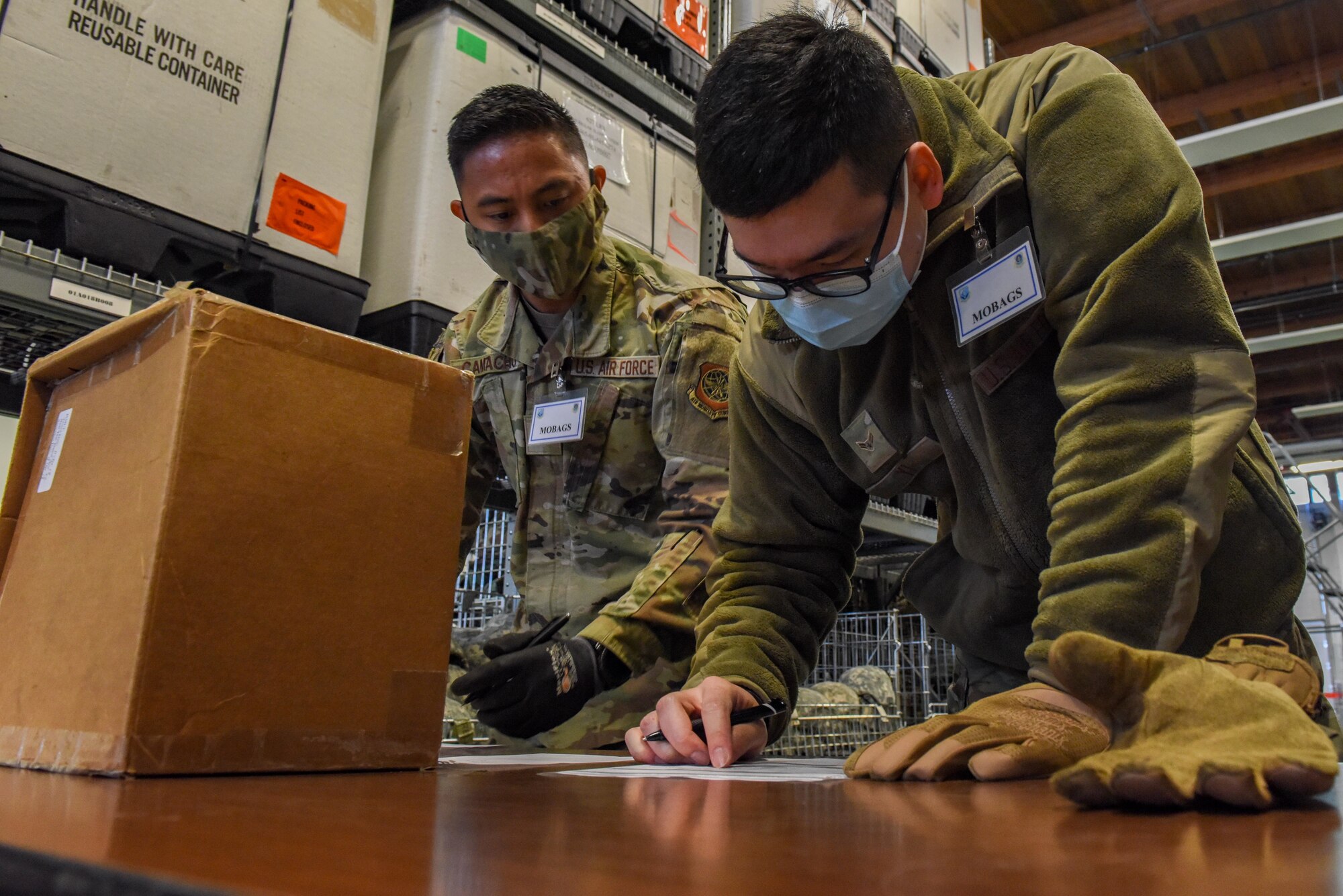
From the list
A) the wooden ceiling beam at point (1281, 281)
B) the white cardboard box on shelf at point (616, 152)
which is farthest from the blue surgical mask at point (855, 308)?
the wooden ceiling beam at point (1281, 281)

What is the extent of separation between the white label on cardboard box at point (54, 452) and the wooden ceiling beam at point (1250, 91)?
4.16 metres

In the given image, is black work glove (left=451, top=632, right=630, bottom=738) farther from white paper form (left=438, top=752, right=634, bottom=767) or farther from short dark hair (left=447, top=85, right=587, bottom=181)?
short dark hair (left=447, top=85, right=587, bottom=181)

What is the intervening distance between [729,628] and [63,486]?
679 millimetres

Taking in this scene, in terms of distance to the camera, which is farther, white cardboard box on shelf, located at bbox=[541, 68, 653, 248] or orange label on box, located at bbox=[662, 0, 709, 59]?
orange label on box, located at bbox=[662, 0, 709, 59]

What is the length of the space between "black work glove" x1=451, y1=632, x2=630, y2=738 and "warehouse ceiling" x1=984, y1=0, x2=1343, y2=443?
9.10ft

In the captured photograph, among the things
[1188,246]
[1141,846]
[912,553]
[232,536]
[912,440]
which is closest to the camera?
[1141,846]

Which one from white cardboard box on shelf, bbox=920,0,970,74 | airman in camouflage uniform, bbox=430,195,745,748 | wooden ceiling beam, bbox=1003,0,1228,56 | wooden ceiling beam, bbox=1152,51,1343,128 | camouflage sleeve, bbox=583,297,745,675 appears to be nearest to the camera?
camouflage sleeve, bbox=583,297,745,675

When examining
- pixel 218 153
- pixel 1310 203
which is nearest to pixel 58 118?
pixel 218 153

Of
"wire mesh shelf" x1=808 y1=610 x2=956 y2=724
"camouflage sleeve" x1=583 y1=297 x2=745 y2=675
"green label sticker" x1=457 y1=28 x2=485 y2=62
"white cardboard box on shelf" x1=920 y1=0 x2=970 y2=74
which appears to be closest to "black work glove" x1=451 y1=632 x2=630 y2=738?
"camouflage sleeve" x1=583 y1=297 x2=745 y2=675

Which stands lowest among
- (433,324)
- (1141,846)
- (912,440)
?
(1141,846)

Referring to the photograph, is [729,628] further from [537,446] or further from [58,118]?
[58,118]

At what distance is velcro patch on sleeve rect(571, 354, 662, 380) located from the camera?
159 cm

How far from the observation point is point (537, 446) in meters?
1.65

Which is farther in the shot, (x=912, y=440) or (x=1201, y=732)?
(x=912, y=440)
